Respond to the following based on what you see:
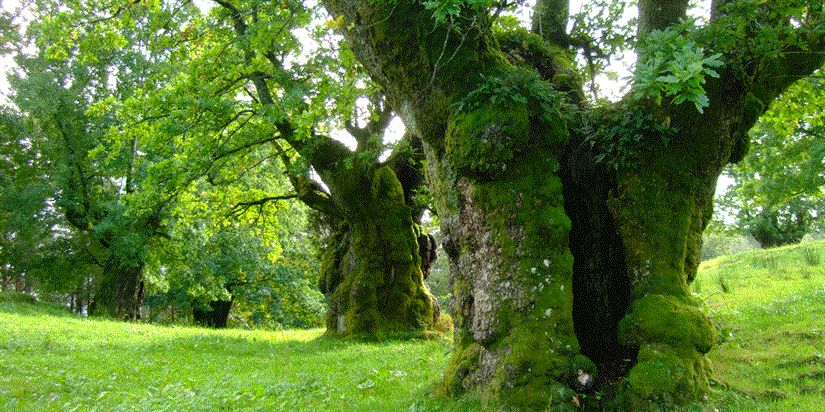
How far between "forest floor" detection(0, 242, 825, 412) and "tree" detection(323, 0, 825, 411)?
2.52 feet

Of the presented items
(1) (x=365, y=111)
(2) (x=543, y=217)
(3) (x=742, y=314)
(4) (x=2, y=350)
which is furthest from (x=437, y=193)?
(4) (x=2, y=350)

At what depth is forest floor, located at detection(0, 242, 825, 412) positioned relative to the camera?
5168 millimetres

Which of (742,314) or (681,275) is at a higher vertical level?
(681,275)

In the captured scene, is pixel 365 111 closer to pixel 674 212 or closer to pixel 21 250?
pixel 674 212

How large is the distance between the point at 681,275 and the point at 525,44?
387 centimetres

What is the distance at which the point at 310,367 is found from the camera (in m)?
8.39

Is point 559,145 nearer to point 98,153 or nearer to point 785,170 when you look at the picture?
point 785,170

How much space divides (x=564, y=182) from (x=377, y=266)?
7.62 m

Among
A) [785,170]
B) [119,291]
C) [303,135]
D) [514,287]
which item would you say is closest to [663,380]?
[514,287]

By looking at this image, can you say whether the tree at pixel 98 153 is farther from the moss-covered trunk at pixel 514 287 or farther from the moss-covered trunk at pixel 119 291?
the moss-covered trunk at pixel 514 287

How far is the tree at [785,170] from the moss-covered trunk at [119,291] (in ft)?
68.3

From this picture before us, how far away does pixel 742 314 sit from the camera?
8570mm

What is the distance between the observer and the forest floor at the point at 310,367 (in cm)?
517

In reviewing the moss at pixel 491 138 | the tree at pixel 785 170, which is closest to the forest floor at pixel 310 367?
the moss at pixel 491 138
